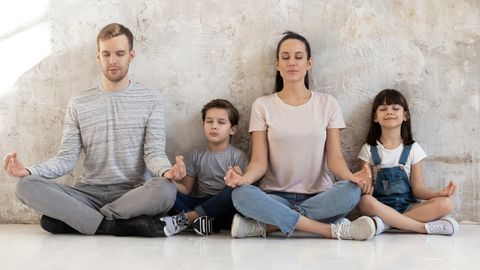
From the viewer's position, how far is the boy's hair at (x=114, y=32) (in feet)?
11.1

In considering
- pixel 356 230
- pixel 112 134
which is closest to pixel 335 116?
pixel 356 230

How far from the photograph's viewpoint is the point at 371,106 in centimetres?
362

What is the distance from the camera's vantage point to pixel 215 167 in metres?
3.54

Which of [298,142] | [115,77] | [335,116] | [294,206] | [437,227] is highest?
[115,77]

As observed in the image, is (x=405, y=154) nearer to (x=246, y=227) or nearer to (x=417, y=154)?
(x=417, y=154)

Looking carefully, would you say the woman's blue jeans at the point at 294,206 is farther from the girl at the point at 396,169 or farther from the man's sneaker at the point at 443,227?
the man's sneaker at the point at 443,227

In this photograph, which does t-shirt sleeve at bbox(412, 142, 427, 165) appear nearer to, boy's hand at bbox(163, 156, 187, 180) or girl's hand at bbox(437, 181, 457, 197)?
girl's hand at bbox(437, 181, 457, 197)

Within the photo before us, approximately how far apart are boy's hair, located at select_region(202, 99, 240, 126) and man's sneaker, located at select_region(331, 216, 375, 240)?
806mm

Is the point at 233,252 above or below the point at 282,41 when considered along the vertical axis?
below

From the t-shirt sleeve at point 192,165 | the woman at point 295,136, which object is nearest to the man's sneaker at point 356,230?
the woman at point 295,136

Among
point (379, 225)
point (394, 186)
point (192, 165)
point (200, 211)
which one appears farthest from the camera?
point (192, 165)

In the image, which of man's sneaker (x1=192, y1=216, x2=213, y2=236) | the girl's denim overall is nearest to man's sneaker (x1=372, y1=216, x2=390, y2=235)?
the girl's denim overall

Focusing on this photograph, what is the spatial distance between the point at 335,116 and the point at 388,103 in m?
0.28

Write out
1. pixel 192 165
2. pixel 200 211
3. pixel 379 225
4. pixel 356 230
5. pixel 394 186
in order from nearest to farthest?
1. pixel 356 230
2. pixel 379 225
3. pixel 200 211
4. pixel 394 186
5. pixel 192 165
